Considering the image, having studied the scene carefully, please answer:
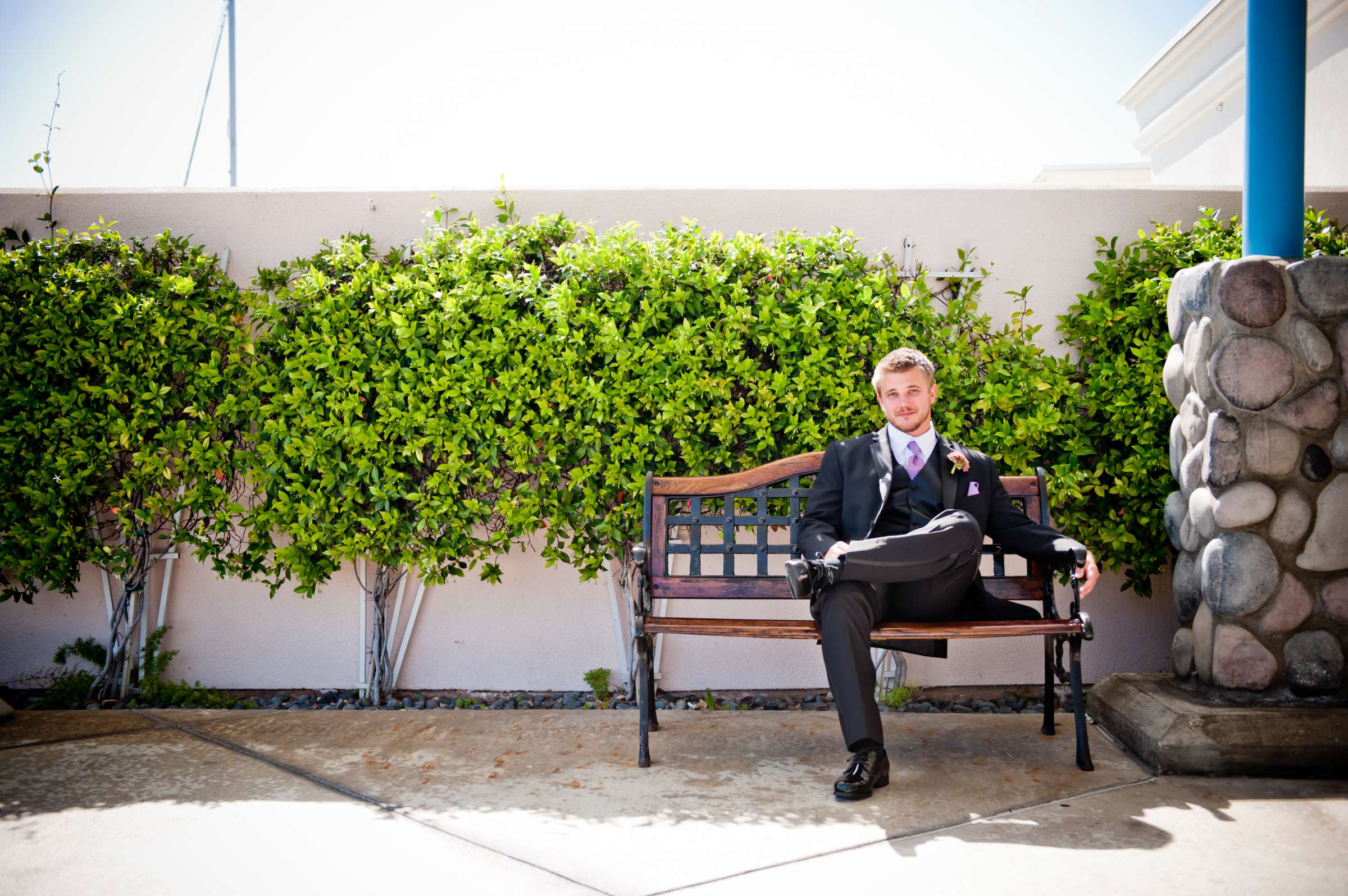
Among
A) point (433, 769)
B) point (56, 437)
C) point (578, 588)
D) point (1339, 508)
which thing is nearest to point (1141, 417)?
point (1339, 508)

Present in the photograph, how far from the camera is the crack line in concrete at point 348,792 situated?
2645 millimetres

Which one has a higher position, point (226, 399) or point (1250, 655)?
point (226, 399)

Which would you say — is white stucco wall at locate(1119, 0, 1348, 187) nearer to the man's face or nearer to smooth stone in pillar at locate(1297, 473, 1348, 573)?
smooth stone in pillar at locate(1297, 473, 1348, 573)

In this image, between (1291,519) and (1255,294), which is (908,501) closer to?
(1291,519)

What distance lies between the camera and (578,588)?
191 inches

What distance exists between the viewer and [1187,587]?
152 inches

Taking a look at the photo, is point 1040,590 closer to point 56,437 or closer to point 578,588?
point 578,588

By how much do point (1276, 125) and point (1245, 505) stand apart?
60.6 inches

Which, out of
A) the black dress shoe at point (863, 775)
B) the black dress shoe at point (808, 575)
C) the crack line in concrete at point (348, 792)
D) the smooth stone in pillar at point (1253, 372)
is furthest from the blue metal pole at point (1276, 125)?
the crack line in concrete at point (348, 792)

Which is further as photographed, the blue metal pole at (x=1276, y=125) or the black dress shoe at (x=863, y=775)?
the blue metal pole at (x=1276, y=125)

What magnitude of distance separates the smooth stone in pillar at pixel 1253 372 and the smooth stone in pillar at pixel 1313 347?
56 mm

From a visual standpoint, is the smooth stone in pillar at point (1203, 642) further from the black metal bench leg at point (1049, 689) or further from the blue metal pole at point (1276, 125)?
the blue metal pole at point (1276, 125)

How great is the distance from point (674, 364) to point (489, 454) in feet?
3.22

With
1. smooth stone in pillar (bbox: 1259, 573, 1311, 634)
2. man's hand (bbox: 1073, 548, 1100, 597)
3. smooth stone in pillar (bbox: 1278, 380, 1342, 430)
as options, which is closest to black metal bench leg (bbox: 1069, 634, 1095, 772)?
man's hand (bbox: 1073, 548, 1100, 597)
